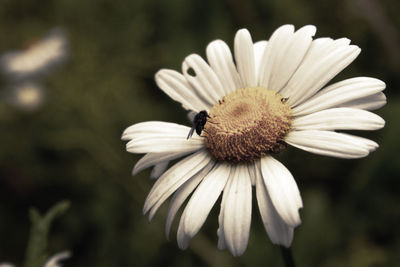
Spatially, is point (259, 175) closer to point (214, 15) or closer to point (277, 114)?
point (277, 114)

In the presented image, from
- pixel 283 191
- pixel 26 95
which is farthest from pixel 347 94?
pixel 26 95

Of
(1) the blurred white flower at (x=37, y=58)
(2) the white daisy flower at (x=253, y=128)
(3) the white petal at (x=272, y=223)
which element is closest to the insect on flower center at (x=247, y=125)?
(2) the white daisy flower at (x=253, y=128)

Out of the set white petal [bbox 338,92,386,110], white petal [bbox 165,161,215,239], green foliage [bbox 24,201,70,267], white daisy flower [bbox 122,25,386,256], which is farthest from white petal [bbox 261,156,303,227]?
green foliage [bbox 24,201,70,267]

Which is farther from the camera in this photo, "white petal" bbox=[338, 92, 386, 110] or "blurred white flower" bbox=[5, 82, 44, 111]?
"blurred white flower" bbox=[5, 82, 44, 111]

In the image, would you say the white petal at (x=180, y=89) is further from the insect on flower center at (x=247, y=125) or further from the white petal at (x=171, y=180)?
the white petal at (x=171, y=180)

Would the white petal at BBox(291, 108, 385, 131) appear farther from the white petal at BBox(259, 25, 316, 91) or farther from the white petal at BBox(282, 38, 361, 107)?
the white petal at BBox(259, 25, 316, 91)

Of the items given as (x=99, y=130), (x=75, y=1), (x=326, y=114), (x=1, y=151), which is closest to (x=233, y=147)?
(x=326, y=114)
